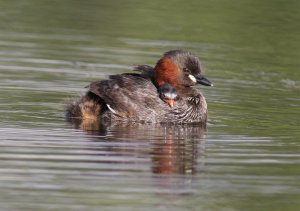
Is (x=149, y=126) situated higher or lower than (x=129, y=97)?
lower

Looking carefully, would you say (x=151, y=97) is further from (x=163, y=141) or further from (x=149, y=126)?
(x=163, y=141)

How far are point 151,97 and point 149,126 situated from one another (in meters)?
0.42

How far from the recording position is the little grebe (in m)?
13.3

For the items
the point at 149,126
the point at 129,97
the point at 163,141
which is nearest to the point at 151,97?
the point at 129,97

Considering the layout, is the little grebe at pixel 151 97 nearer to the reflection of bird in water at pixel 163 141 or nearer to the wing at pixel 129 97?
the wing at pixel 129 97

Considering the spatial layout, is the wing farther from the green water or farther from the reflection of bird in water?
the green water

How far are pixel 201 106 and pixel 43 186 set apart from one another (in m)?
4.26

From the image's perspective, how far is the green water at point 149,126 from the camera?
966 cm

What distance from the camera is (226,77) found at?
16125mm

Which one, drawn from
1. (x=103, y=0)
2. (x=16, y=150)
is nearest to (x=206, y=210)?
(x=16, y=150)

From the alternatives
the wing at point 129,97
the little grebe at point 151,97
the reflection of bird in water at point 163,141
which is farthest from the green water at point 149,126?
the wing at point 129,97

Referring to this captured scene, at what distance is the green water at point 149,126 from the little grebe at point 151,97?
0.24 metres

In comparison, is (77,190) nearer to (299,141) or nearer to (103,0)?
(299,141)

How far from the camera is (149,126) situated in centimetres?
1307
